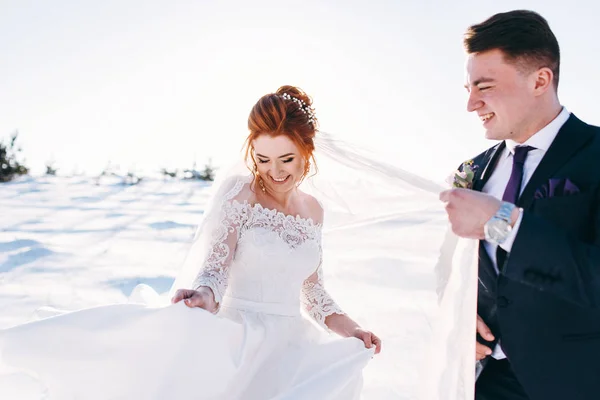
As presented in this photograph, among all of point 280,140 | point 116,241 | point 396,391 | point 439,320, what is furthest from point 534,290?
point 116,241

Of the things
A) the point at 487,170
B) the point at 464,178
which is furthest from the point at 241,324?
the point at 487,170

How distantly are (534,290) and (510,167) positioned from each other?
0.50 metres

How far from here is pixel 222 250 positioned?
2484mm

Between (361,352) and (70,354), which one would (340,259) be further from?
(70,354)

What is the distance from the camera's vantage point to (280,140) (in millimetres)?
2576

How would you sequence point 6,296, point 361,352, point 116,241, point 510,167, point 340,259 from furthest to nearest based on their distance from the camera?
point 116,241, point 6,296, point 340,259, point 361,352, point 510,167

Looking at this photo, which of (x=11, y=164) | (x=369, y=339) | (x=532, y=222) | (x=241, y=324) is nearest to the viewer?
(x=532, y=222)

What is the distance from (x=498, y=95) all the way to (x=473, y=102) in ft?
0.29

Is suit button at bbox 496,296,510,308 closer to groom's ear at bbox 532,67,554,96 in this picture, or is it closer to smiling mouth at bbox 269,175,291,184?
groom's ear at bbox 532,67,554,96

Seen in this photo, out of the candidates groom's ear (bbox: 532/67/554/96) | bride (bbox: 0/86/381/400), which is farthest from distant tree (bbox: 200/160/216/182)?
groom's ear (bbox: 532/67/554/96)

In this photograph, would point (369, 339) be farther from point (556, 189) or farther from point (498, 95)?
point (498, 95)

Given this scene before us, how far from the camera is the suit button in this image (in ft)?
6.19

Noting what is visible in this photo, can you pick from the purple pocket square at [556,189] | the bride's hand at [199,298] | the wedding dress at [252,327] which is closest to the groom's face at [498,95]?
the purple pocket square at [556,189]

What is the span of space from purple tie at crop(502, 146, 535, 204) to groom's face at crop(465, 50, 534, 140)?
0.19 feet
